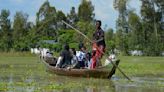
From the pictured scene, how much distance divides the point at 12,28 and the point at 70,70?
6961cm

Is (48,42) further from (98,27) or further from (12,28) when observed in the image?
(98,27)

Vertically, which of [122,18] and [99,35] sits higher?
[122,18]

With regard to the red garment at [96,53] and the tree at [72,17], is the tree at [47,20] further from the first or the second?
the red garment at [96,53]

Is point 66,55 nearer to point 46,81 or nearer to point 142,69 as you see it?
point 46,81

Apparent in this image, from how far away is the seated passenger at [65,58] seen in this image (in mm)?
23438

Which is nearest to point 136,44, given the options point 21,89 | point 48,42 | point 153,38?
point 153,38

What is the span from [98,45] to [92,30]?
55.2 m

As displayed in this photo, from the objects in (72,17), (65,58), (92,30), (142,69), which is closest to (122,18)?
(92,30)

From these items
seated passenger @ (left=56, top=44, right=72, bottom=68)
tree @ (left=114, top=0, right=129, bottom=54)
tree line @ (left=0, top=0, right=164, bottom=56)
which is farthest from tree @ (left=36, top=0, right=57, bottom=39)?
seated passenger @ (left=56, top=44, right=72, bottom=68)

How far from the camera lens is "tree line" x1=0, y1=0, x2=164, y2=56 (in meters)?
77.4

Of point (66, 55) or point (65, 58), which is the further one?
point (65, 58)

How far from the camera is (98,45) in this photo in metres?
22.6

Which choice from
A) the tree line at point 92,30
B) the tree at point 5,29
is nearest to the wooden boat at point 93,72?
the tree line at point 92,30

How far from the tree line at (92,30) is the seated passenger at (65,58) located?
158ft
